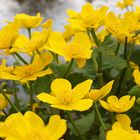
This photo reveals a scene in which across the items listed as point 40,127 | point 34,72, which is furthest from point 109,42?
point 40,127

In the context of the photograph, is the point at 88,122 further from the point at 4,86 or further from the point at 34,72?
the point at 4,86

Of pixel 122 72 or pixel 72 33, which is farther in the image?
pixel 72 33

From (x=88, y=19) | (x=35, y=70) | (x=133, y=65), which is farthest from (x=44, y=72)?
(x=133, y=65)

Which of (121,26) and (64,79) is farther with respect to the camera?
(121,26)

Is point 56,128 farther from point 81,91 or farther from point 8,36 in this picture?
point 8,36

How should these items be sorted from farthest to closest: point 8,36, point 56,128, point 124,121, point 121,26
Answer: point 121,26 < point 8,36 < point 124,121 < point 56,128

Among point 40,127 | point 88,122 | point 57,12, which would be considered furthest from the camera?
point 57,12
